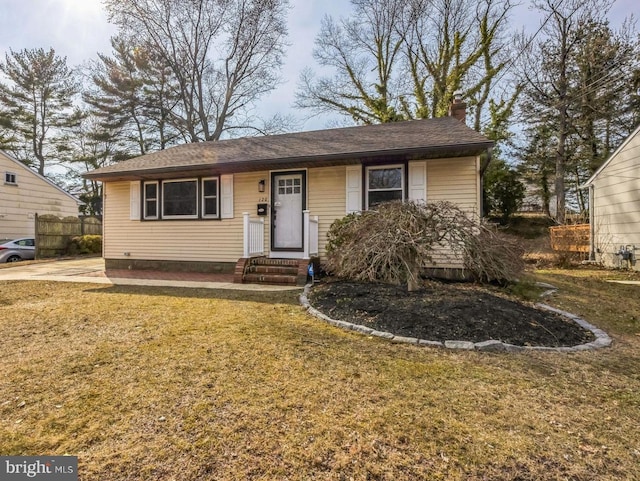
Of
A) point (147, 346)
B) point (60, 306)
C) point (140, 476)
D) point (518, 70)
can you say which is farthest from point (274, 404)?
point (518, 70)

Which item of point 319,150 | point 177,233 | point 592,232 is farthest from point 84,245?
point 592,232

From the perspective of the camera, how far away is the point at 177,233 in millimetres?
9141

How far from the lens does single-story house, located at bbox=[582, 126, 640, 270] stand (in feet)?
28.2

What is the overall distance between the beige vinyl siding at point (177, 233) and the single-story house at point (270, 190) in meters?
0.03

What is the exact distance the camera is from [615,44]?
1342 centimetres

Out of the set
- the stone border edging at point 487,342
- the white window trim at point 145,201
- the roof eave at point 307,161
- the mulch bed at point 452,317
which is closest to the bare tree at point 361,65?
the roof eave at point 307,161

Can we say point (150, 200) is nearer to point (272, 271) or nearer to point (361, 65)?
point (272, 271)

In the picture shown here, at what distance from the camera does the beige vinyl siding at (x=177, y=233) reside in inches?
341

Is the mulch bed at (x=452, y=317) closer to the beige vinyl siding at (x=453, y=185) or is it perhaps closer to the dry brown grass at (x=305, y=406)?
the dry brown grass at (x=305, y=406)

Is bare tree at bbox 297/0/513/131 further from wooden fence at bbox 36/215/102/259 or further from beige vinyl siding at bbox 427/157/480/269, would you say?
wooden fence at bbox 36/215/102/259

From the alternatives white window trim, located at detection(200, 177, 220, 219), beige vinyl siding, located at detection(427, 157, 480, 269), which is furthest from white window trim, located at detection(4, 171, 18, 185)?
beige vinyl siding, located at detection(427, 157, 480, 269)

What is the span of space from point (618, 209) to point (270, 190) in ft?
32.7

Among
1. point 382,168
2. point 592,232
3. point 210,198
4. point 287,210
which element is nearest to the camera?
point 382,168

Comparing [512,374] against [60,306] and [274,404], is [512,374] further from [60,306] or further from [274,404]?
[60,306]
